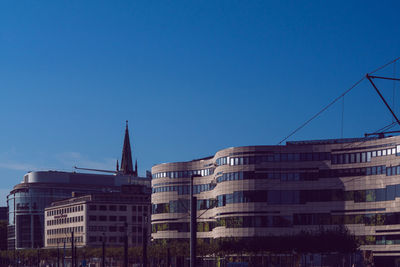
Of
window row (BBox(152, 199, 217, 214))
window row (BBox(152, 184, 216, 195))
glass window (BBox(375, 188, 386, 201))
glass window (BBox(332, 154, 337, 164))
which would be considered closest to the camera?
glass window (BBox(375, 188, 386, 201))

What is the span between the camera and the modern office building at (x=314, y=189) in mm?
115875

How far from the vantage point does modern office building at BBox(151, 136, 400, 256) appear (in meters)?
116

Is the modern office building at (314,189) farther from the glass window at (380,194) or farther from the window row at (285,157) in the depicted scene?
the glass window at (380,194)

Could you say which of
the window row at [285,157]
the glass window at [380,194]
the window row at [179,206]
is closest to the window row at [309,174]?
the window row at [285,157]

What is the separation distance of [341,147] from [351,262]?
21.2 metres

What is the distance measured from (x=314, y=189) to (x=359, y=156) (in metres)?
9.02

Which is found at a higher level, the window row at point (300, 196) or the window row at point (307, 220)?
the window row at point (300, 196)

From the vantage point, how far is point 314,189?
121625mm

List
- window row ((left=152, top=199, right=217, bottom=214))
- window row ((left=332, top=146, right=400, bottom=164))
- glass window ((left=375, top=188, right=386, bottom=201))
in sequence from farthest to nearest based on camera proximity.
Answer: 1. window row ((left=152, top=199, right=217, bottom=214))
2. glass window ((left=375, top=188, right=386, bottom=201))
3. window row ((left=332, top=146, right=400, bottom=164))

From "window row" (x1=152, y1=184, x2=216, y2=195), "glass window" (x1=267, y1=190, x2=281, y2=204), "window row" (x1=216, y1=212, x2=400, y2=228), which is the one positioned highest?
"window row" (x1=152, y1=184, x2=216, y2=195)

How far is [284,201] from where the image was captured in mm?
122688

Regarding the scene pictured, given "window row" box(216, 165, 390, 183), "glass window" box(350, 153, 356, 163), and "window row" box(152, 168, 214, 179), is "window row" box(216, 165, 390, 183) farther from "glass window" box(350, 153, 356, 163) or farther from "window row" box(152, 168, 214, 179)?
"window row" box(152, 168, 214, 179)

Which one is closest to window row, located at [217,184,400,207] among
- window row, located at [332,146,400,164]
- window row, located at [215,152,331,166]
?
window row, located at [332,146,400,164]

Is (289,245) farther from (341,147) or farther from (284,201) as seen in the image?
(341,147)
